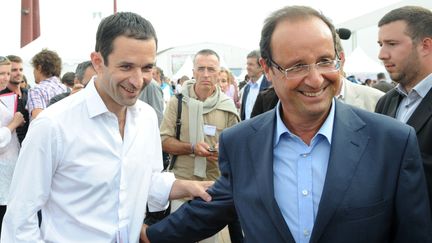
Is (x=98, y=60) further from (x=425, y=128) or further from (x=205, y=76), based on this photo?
(x=205, y=76)

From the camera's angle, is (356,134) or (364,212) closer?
(364,212)

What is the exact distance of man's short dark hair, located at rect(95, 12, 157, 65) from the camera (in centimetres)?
227

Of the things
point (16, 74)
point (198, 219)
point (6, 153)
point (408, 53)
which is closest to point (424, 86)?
point (408, 53)

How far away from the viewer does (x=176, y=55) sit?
93.4ft

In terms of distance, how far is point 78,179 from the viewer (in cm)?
221

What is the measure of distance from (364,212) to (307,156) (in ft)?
0.98

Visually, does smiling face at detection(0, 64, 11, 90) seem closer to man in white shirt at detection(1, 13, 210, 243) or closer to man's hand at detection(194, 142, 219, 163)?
man's hand at detection(194, 142, 219, 163)

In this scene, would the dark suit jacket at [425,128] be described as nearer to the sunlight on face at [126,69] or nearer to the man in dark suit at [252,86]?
the sunlight on face at [126,69]

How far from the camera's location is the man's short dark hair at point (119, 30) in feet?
7.44

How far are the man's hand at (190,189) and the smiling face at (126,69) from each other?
0.55 m

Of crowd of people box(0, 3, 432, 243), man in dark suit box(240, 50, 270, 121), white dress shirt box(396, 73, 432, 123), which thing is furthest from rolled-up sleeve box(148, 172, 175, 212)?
man in dark suit box(240, 50, 270, 121)

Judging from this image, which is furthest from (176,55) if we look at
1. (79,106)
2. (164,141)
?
(79,106)

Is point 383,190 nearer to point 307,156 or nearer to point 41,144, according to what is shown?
point 307,156

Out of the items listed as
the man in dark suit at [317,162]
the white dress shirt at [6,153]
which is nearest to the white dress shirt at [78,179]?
the man in dark suit at [317,162]
